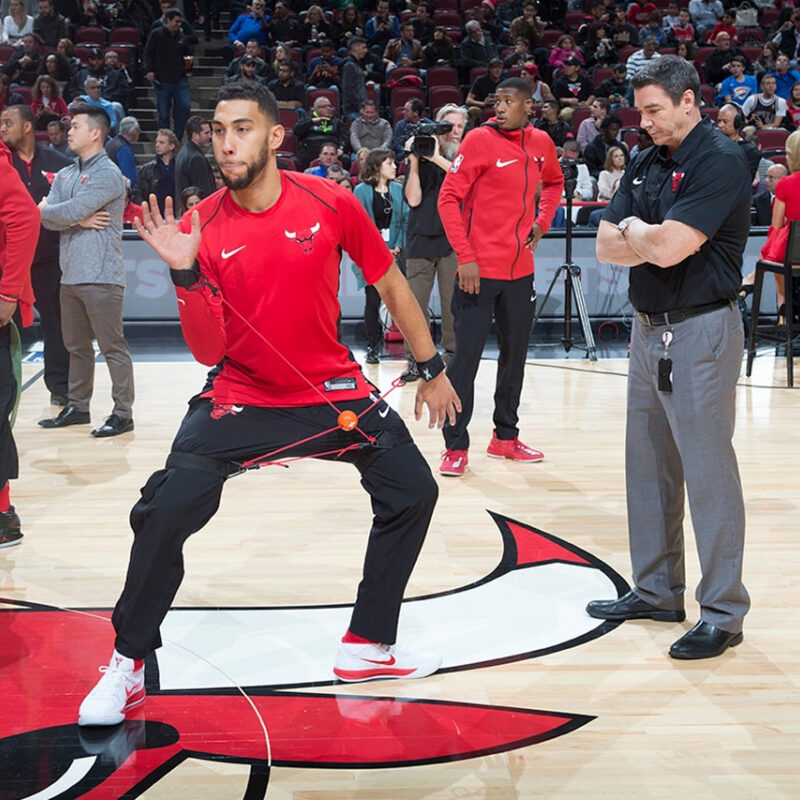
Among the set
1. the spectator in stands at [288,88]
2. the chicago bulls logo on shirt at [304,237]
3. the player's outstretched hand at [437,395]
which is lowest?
the player's outstretched hand at [437,395]

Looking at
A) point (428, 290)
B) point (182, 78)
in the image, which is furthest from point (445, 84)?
point (428, 290)

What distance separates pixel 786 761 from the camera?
2846 millimetres

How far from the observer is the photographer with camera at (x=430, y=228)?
736 centimetres

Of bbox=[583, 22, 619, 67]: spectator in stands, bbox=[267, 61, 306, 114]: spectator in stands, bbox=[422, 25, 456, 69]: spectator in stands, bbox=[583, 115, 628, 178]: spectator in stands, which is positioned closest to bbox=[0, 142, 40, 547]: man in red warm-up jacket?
bbox=[583, 115, 628, 178]: spectator in stands

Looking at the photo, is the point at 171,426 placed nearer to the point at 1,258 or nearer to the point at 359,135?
the point at 1,258

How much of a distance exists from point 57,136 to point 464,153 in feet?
23.0

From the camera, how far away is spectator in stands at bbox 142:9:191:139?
44.9 ft

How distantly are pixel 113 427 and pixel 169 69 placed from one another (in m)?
8.29

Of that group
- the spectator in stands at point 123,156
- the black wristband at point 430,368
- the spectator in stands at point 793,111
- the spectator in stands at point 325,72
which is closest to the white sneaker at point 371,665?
the black wristband at point 430,368

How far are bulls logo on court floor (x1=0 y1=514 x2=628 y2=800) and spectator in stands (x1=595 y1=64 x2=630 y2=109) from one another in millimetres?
11654

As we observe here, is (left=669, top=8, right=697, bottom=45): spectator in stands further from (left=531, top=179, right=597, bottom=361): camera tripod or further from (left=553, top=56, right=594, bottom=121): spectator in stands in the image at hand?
(left=531, top=179, right=597, bottom=361): camera tripod

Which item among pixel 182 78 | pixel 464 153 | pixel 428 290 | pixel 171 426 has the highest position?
pixel 182 78

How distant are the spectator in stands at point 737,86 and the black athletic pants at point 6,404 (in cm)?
1189

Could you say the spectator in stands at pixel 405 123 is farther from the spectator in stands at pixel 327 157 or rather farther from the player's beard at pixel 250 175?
the player's beard at pixel 250 175
